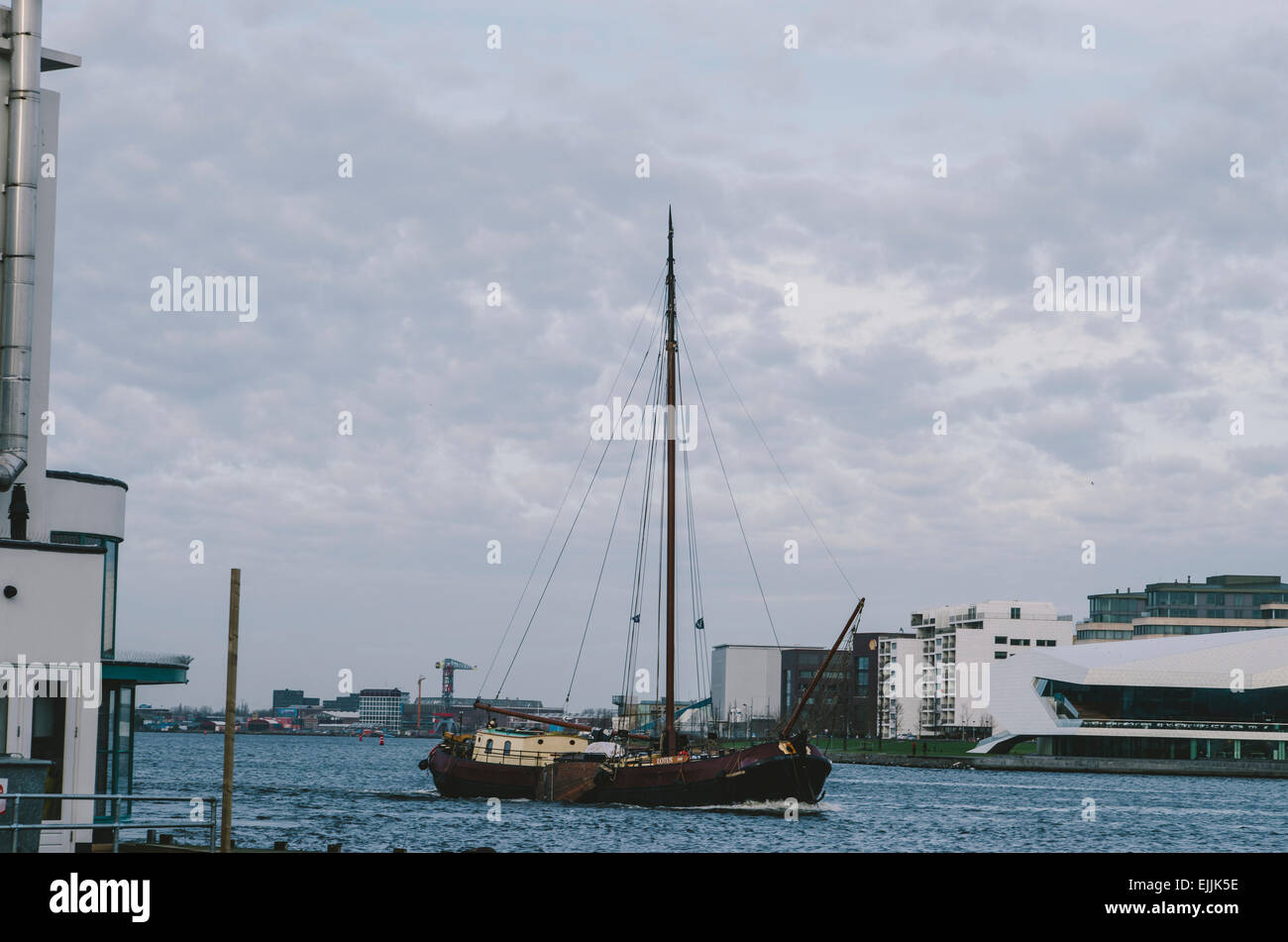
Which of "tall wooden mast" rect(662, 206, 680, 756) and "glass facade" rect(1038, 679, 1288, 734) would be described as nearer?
"tall wooden mast" rect(662, 206, 680, 756)

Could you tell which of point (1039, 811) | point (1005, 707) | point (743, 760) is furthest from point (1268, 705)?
point (743, 760)

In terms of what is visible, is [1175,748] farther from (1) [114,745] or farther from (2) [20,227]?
(2) [20,227]

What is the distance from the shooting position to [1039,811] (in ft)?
297

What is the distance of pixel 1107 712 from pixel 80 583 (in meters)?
172

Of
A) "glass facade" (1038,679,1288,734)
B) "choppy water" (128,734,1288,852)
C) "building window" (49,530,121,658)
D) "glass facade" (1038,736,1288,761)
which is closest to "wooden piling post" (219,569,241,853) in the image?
"building window" (49,530,121,658)

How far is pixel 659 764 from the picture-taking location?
7894 cm

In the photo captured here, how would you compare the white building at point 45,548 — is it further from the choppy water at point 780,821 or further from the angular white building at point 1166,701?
the angular white building at point 1166,701

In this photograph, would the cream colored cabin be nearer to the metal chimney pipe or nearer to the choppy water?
the choppy water

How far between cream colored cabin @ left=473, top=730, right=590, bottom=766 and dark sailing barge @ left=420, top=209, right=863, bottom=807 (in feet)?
0.19

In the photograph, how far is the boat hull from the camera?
251ft

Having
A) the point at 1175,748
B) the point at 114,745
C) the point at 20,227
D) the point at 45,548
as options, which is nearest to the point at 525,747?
the point at 114,745

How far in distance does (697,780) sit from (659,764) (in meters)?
2.73

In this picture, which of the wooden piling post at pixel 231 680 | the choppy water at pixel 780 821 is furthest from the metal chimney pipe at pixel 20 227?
the choppy water at pixel 780 821
